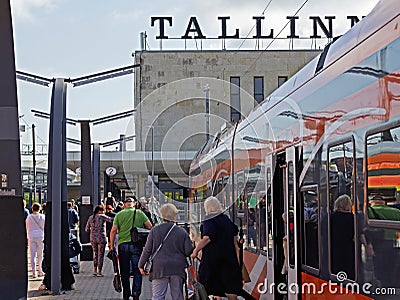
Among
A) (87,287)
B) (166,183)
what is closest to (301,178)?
(87,287)

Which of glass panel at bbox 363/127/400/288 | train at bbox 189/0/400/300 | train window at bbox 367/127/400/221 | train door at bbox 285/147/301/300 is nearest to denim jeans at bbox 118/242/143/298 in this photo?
train at bbox 189/0/400/300

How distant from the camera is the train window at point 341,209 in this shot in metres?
6.58

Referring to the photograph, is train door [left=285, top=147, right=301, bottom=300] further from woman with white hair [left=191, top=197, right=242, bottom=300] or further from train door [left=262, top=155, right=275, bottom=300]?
woman with white hair [left=191, top=197, right=242, bottom=300]

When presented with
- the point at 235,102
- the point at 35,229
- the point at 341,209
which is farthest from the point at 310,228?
the point at 235,102

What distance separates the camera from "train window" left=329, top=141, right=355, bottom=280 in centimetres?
658

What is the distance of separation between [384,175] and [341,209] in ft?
3.79

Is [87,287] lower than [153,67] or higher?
lower

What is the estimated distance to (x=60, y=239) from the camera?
1602 centimetres

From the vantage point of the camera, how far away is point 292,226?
9070 mm

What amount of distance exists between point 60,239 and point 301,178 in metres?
8.38

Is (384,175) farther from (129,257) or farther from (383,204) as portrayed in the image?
(129,257)

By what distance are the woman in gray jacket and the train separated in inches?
42.7

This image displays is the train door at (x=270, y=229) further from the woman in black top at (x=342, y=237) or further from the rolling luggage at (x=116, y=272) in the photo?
the rolling luggage at (x=116, y=272)

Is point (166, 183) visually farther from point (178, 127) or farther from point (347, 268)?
point (347, 268)
